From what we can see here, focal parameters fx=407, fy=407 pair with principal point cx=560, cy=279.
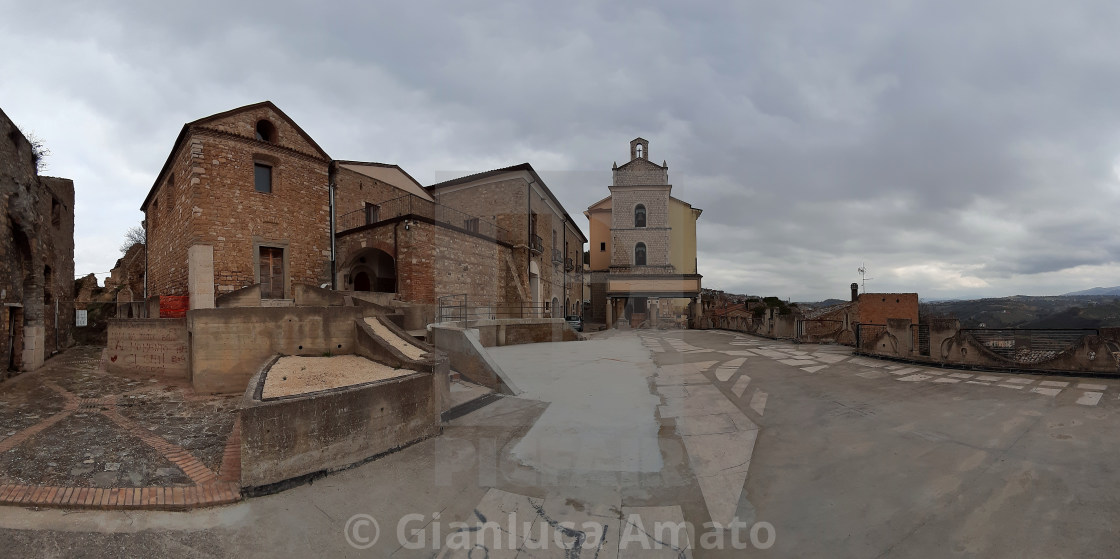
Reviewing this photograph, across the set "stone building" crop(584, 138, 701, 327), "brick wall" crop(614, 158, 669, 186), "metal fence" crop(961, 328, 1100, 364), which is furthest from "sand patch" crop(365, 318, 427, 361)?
"brick wall" crop(614, 158, 669, 186)

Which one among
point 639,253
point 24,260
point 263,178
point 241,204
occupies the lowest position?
point 24,260

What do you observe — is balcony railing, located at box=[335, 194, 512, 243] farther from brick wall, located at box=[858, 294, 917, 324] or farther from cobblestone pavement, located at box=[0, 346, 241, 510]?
brick wall, located at box=[858, 294, 917, 324]

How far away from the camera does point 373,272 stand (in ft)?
59.0

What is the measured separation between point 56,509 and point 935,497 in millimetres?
7918

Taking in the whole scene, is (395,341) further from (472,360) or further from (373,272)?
(373,272)

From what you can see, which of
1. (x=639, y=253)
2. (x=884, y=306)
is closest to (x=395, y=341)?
(x=884, y=306)

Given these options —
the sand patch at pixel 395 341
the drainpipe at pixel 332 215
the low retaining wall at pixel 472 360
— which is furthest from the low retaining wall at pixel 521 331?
the drainpipe at pixel 332 215

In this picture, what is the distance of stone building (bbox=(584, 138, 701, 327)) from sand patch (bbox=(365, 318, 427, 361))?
25.2 m

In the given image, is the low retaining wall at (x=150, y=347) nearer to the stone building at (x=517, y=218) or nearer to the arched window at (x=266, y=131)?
the arched window at (x=266, y=131)

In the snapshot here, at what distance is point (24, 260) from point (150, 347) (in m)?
6.04

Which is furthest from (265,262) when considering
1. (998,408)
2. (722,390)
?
(998,408)

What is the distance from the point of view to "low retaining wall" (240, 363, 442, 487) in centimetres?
419

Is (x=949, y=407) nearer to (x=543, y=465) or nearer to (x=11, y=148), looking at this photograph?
(x=543, y=465)

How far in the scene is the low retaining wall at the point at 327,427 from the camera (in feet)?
13.7
